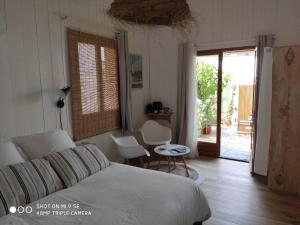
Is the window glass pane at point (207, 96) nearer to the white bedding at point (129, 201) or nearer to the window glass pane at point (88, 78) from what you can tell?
the window glass pane at point (88, 78)

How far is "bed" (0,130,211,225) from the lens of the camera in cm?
152

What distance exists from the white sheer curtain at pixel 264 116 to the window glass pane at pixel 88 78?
243 centimetres

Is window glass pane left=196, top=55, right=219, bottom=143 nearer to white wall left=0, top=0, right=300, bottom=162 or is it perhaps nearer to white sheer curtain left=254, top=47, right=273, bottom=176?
white wall left=0, top=0, right=300, bottom=162

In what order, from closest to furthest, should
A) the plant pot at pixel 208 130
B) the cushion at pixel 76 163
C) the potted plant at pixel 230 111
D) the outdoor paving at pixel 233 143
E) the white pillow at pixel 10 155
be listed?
the white pillow at pixel 10 155, the cushion at pixel 76 163, the outdoor paving at pixel 233 143, the plant pot at pixel 208 130, the potted plant at pixel 230 111

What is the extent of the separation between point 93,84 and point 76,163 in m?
1.62

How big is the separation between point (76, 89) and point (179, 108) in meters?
2.13

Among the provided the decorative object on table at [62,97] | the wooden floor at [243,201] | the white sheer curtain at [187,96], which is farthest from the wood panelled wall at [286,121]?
the decorative object on table at [62,97]

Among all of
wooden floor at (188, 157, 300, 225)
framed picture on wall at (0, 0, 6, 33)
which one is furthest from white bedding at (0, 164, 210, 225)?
framed picture on wall at (0, 0, 6, 33)

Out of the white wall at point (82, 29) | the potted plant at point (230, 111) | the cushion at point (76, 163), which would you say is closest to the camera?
the cushion at point (76, 163)

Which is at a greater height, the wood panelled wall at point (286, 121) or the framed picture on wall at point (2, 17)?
the framed picture on wall at point (2, 17)

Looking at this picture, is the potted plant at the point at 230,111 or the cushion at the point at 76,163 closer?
the cushion at the point at 76,163

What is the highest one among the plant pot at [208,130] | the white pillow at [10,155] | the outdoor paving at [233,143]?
the white pillow at [10,155]

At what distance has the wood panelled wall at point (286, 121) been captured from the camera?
2.94 meters

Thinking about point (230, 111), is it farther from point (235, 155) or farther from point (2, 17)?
point (2, 17)
